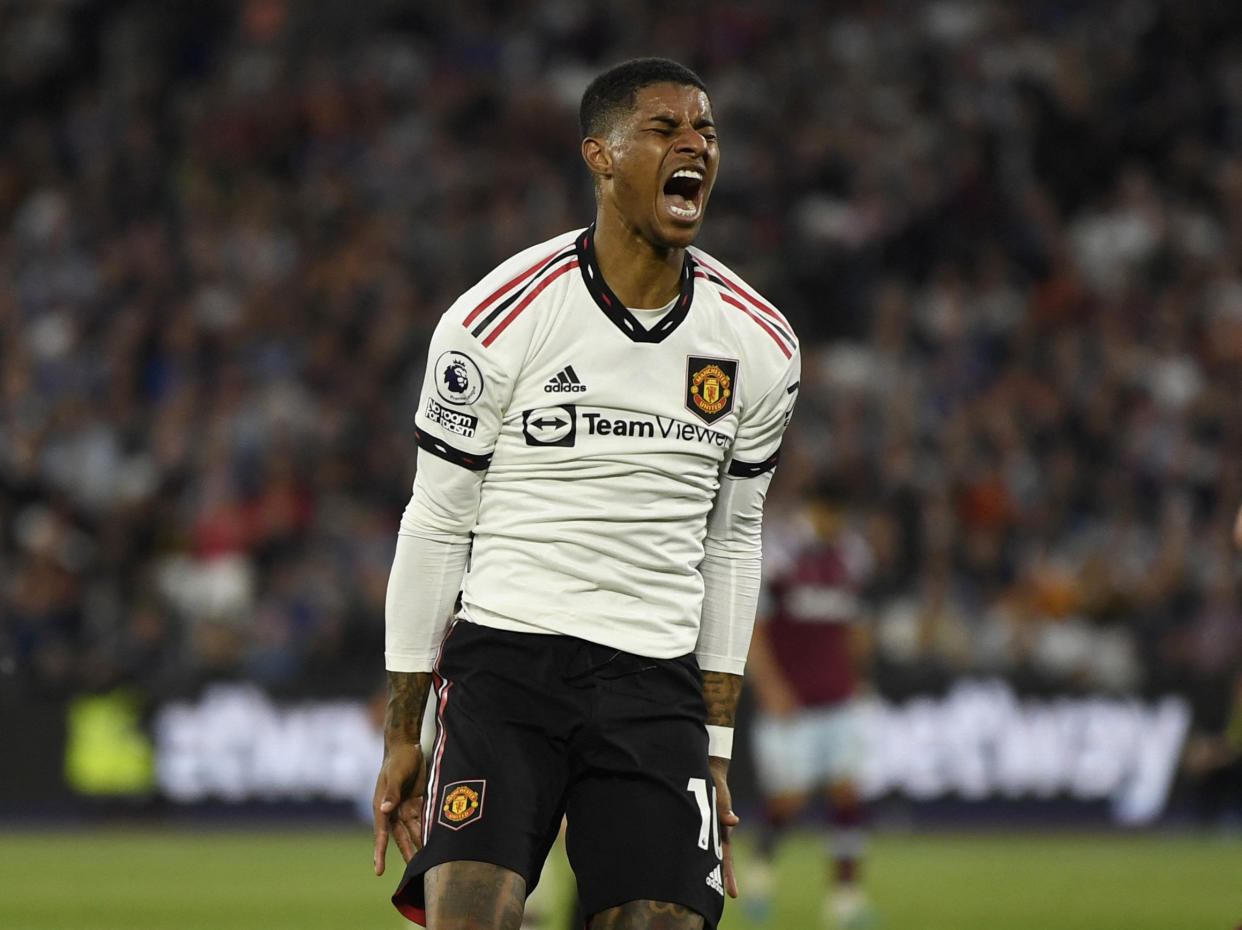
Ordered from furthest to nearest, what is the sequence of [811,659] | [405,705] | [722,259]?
[722,259]
[811,659]
[405,705]

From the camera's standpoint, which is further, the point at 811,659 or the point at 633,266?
the point at 811,659

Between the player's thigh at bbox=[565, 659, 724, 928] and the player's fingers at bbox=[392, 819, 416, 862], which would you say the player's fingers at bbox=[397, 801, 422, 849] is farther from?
the player's thigh at bbox=[565, 659, 724, 928]

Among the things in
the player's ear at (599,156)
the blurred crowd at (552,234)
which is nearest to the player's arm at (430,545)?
the player's ear at (599,156)

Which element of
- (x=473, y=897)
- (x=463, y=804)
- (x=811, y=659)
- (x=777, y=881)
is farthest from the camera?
(x=777, y=881)

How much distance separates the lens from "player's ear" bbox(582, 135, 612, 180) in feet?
13.9

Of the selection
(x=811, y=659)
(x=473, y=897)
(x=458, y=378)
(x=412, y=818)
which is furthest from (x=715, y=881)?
(x=811, y=659)

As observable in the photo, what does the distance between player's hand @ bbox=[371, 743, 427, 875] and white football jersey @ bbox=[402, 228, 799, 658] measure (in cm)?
32

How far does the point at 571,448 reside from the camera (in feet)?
13.6

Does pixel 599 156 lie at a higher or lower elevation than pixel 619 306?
higher

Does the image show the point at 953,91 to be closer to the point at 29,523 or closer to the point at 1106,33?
the point at 1106,33

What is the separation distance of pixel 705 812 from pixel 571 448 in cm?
78

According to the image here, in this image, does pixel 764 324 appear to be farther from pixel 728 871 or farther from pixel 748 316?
pixel 728 871

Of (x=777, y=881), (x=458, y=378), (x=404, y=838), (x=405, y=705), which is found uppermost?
(x=458, y=378)

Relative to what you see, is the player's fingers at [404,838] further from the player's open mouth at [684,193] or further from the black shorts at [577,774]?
the player's open mouth at [684,193]
